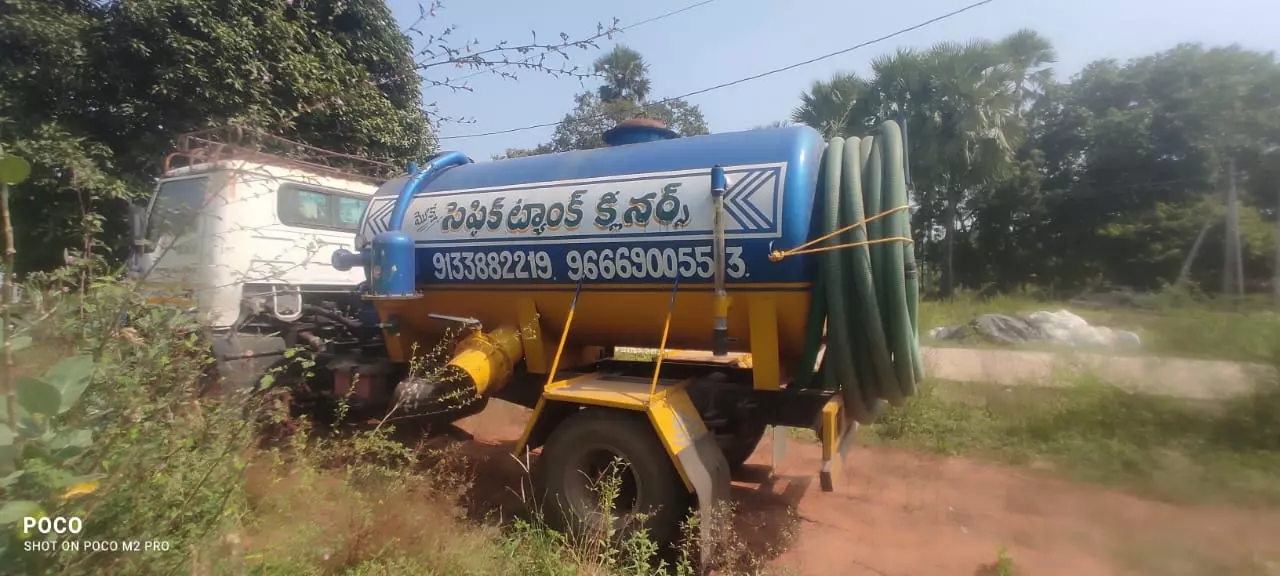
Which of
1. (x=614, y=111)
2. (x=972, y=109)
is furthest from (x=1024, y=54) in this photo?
(x=614, y=111)

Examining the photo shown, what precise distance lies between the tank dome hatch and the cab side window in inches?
112

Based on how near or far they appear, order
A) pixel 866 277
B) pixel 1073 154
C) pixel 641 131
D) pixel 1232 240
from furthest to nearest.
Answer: pixel 1073 154 → pixel 1232 240 → pixel 641 131 → pixel 866 277

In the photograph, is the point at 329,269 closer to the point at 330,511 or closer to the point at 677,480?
the point at 330,511

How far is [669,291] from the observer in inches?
158

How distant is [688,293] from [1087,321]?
12.2m

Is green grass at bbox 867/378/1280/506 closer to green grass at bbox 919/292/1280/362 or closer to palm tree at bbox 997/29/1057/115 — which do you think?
green grass at bbox 919/292/1280/362

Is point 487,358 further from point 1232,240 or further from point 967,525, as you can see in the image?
point 1232,240

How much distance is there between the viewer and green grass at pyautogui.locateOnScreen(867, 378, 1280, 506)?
16.6 feet

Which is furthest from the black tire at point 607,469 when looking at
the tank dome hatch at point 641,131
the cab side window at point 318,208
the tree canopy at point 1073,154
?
the tree canopy at point 1073,154

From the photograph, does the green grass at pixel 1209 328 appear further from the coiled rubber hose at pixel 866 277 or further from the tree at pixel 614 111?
the tree at pixel 614 111

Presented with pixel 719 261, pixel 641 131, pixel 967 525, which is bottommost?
pixel 967 525

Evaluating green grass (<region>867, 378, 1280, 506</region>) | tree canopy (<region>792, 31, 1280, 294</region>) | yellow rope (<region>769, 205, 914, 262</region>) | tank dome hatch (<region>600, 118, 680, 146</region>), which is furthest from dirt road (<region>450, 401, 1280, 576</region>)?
tree canopy (<region>792, 31, 1280, 294</region>)

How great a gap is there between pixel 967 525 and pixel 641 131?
3440 mm

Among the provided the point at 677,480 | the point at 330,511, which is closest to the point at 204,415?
the point at 330,511
